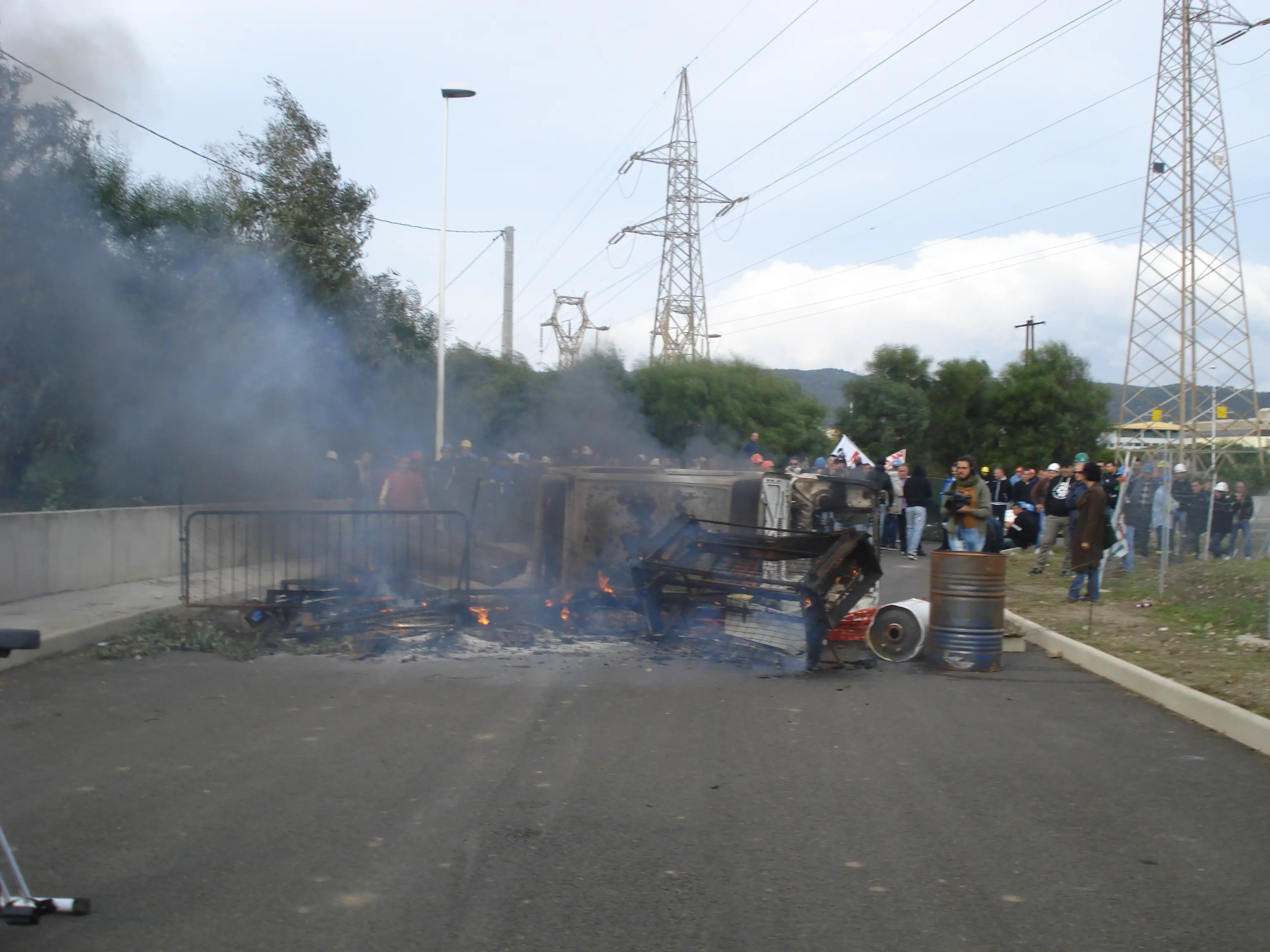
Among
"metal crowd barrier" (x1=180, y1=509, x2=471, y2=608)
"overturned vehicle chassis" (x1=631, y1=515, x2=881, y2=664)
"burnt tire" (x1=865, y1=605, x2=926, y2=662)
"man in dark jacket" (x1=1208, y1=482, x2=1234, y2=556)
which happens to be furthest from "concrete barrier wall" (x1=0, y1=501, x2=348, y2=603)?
"man in dark jacket" (x1=1208, y1=482, x2=1234, y2=556)

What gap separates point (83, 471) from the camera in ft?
45.0

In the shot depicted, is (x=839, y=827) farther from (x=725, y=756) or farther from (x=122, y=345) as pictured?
(x=122, y=345)

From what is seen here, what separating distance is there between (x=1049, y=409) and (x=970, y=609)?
42.2 meters

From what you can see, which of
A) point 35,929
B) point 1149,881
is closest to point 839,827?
point 1149,881

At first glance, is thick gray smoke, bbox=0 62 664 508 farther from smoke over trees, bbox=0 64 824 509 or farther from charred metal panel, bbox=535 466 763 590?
charred metal panel, bbox=535 466 763 590

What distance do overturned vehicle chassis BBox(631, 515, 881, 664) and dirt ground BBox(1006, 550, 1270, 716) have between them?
233 cm

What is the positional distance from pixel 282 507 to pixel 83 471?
3.38 m

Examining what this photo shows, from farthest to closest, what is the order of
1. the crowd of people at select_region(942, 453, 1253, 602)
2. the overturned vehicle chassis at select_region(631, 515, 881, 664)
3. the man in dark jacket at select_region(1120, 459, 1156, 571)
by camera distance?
the man in dark jacket at select_region(1120, 459, 1156, 571) → the crowd of people at select_region(942, 453, 1253, 602) → the overturned vehicle chassis at select_region(631, 515, 881, 664)

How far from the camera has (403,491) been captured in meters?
14.5

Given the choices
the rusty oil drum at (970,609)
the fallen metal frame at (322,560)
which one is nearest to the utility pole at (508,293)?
the fallen metal frame at (322,560)

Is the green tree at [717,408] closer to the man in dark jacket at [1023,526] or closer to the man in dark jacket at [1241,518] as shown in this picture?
the man in dark jacket at [1023,526]

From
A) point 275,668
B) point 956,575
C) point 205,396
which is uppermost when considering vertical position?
point 205,396

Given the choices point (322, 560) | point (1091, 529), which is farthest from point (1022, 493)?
point (322, 560)

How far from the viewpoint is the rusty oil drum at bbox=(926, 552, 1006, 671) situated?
332 inches
